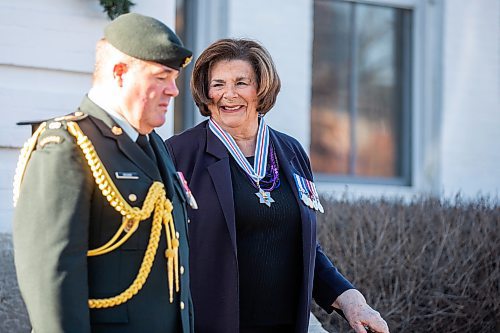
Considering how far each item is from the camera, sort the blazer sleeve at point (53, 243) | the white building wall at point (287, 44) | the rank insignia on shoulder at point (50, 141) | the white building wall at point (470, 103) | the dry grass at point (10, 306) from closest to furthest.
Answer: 1. the blazer sleeve at point (53, 243)
2. the rank insignia on shoulder at point (50, 141)
3. the dry grass at point (10, 306)
4. the white building wall at point (287, 44)
5. the white building wall at point (470, 103)

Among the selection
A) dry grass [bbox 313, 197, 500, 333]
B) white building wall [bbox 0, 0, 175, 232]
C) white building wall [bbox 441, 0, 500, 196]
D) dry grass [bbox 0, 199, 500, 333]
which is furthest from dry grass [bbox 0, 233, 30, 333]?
white building wall [bbox 441, 0, 500, 196]

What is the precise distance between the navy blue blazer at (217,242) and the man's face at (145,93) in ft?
3.28

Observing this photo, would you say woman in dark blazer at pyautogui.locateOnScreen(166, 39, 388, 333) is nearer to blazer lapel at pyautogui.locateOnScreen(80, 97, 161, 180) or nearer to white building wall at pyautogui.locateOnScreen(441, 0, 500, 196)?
blazer lapel at pyautogui.locateOnScreen(80, 97, 161, 180)

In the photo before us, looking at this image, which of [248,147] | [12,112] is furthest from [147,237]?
[12,112]

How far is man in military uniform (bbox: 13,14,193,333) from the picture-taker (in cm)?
260

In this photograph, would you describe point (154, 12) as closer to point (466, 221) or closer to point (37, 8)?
point (37, 8)

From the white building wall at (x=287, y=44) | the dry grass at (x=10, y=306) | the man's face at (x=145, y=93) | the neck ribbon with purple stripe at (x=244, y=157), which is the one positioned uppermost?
the white building wall at (x=287, y=44)

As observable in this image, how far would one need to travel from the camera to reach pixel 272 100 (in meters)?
4.13

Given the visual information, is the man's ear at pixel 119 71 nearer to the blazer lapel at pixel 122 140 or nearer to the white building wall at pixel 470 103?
the blazer lapel at pixel 122 140

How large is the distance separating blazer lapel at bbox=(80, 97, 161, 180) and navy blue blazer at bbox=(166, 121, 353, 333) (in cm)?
88

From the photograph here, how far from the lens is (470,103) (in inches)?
351

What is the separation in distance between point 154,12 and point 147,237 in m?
4.17

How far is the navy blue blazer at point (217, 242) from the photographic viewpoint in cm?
373

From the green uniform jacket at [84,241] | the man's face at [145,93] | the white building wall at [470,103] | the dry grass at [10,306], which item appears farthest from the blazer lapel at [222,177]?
the white building wall at [470,103]
